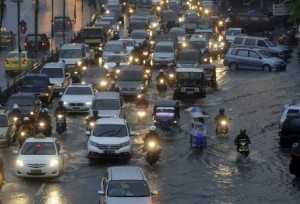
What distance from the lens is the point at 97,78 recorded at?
190ft

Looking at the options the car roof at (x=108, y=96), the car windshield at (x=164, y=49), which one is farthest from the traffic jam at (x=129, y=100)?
the car roof at (x=108, y=96)

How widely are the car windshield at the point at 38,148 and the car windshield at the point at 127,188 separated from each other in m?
7.47

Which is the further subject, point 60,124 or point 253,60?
point 253,60

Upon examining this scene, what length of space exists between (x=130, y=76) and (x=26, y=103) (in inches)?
388

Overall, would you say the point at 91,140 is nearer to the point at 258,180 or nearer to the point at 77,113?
the point at 258,180

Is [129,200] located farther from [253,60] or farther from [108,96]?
[253,60]

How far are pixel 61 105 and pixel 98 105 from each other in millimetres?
1642

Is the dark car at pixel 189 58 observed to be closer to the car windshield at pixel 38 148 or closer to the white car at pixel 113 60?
the white car at pixel 113 60

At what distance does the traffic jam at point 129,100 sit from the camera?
3522cm

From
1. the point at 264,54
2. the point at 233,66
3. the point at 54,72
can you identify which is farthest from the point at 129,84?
the point at 264,54

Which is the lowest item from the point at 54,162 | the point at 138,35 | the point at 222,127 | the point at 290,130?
the point at 222,127

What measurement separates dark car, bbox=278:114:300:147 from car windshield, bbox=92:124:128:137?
20.7 feet

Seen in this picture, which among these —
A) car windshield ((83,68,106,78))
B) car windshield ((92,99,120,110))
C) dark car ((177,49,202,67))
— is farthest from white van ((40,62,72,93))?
car windshield ((92,99,120,110))

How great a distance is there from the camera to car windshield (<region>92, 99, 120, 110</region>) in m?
46.2
